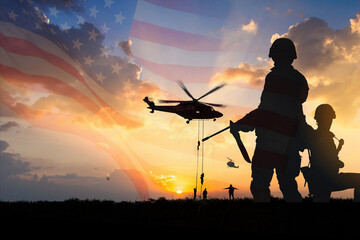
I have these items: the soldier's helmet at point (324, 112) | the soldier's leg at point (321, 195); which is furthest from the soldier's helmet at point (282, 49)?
the soldier's leg at point (321, 195)

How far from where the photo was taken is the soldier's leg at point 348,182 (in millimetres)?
13102

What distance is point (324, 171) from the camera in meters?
13.1

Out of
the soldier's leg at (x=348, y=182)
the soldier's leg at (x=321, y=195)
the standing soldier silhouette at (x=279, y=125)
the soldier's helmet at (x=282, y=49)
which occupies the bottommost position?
the soldier's leg at (x=321, y=195)

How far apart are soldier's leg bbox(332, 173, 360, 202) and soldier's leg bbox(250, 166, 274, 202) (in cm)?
308

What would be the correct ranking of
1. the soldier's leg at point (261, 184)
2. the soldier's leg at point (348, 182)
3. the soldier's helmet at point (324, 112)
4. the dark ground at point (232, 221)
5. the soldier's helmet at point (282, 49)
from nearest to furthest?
the dark ground at point (232, 221), the soldier's leg at point (261, 184), the soldier's helmet at point (282, 49), the soldier's leg at point (348, 182), the soldier's helmet at point (324, 112)

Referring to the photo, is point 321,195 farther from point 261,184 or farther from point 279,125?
point 279,125

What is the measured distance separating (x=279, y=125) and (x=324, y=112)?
2.82m

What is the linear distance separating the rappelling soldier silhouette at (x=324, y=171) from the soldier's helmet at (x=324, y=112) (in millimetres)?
863

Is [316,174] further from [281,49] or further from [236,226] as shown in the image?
[236,226]

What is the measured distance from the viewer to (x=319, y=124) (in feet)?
45.6

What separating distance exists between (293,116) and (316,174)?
8.70ft

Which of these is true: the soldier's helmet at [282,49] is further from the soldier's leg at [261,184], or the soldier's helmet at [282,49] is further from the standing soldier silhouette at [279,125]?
the soldier's leg at [261,184]

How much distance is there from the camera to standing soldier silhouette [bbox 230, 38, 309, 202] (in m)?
12.3

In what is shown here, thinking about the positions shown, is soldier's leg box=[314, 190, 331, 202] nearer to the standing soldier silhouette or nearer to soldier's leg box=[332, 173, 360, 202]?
soldier's leg box=[332, 173, 360, 202]
